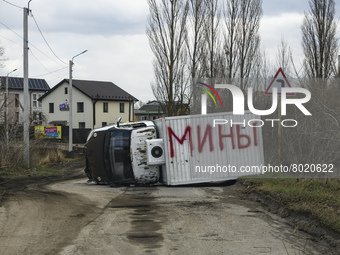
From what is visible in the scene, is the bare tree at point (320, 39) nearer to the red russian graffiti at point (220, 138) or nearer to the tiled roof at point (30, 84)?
the red russian graffiti at point (220, 138)

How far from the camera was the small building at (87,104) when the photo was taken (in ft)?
194

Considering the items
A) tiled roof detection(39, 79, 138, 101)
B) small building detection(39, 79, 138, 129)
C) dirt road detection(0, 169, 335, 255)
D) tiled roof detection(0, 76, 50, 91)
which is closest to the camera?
dirt road detection(0, 169, 335, 255)

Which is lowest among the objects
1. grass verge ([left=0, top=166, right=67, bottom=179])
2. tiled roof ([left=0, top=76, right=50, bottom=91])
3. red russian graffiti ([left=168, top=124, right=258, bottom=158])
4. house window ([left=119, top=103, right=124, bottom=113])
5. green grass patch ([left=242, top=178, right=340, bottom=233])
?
grass verge ([left=0, top=166, right=67, bottom=179])

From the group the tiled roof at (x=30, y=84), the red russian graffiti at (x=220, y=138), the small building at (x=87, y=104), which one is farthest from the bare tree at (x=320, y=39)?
the tiled roof at (x=30, y=84)

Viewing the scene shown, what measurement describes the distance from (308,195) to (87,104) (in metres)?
51.5

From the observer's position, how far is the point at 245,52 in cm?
2828

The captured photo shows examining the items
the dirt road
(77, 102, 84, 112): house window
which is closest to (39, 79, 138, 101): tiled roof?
(77, 102, 84, 112): house window

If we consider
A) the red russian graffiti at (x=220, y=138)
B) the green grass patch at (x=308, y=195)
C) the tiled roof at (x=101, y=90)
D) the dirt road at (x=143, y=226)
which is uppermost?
the tiled roof at (x=101, y=90)

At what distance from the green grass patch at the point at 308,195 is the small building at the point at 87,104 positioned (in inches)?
1804

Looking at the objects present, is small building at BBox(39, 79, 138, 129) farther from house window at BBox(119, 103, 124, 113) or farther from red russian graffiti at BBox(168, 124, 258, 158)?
red russian graffiti at BBox(168, 124, 258, 158)

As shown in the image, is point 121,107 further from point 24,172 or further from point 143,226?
point 143,226

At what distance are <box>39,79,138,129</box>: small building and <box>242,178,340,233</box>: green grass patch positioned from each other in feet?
150

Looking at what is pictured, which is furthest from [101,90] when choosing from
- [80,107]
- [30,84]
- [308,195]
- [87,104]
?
[308,195]

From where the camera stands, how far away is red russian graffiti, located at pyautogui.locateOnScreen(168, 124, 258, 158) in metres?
14.2
